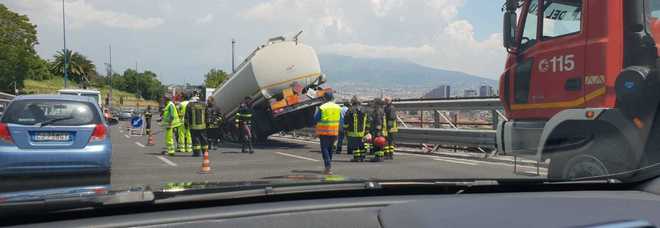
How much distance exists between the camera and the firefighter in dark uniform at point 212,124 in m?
14.5

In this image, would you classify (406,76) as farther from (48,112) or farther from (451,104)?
(48,112)

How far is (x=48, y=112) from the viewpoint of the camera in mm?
7582

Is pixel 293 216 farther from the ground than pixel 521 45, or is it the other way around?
pixel 521 45

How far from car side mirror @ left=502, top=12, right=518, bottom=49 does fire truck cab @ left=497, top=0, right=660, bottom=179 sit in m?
0.01

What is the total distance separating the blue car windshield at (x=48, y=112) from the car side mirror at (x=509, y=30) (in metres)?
5.81

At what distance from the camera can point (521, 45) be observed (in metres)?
6.82

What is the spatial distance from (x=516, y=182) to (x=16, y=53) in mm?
47147

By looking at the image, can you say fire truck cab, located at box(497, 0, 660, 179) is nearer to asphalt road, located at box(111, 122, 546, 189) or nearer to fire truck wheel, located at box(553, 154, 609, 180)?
fire truck wheel, located at box(553, 154, 609, 180)

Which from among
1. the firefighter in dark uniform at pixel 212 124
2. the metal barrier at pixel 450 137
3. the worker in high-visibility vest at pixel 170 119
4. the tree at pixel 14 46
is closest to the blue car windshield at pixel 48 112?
the worker in high-visibility vest at pixel 170 119

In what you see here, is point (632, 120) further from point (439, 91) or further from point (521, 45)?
point (439, 91)

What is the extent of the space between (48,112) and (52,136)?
39cm

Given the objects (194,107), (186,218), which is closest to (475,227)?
(186,218)

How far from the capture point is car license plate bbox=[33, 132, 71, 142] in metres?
7.36

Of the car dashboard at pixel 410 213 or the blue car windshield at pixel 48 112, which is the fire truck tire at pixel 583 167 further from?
the blue car windshield at pixel 48 112
